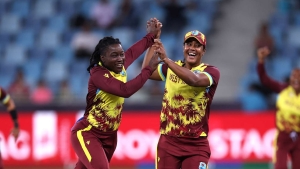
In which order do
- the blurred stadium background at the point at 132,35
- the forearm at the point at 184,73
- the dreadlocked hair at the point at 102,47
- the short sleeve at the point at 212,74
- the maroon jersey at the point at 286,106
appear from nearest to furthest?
the forearm at the point at 184,73 < the short sleeve at the point at 212,74 < the dreadlocked hair at the point at 102,47 < the maroon jersey at the point at 286,106 < the blurred stadium background at the point at 132,35

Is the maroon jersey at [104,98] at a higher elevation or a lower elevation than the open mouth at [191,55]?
lower

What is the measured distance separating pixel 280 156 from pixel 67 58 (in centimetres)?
857

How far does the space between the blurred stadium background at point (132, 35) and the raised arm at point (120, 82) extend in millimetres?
8006

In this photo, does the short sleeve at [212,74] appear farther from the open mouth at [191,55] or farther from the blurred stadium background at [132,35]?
the blurred stadium background at [132,35]

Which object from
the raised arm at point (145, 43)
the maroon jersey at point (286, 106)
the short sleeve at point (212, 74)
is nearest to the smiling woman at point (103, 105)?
the raised arm at point (145, 43)

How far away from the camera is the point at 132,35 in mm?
18391

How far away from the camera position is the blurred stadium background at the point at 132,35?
1739cm

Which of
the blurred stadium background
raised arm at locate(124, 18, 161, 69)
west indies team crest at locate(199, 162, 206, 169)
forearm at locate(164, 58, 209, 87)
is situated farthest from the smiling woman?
the blurred stadium background

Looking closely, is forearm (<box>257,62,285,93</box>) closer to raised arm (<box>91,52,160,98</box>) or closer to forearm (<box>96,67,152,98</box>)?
raised arm (<box>91,52,160,98</box>)

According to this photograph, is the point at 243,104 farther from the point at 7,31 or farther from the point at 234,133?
the point at 7,31

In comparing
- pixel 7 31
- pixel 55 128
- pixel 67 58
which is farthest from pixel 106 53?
pixel 7 31

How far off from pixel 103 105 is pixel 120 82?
0.43 meters

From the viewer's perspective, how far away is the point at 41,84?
54.0 feet

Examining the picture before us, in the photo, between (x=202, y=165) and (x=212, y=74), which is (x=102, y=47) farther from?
(x=202, y=165)
